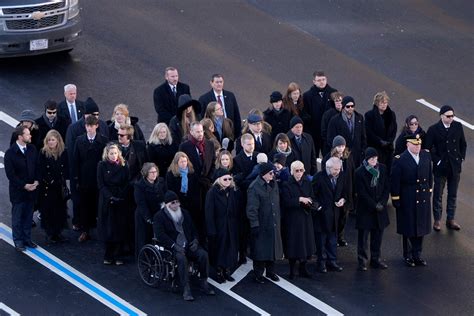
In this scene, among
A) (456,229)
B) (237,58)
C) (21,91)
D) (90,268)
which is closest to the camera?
(90,268)

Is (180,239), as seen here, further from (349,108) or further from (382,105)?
(382,105)

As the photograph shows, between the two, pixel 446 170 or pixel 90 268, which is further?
pixel 446 170

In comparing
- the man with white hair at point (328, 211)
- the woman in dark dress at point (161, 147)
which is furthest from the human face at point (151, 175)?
the man with white hair at point (328, 211)

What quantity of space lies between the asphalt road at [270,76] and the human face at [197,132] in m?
2.24

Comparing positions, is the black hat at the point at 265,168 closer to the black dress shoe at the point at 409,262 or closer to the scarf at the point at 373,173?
the scarf at the point at 373,173

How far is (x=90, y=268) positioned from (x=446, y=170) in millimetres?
6064

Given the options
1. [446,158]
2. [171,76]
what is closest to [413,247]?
[446,158]

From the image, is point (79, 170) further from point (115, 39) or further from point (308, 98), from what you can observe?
point (115, 39)

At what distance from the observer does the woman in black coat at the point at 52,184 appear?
70.7 ft

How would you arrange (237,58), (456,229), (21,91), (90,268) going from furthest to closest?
(237,58) < (21,91) < (456,229) < (90,268)

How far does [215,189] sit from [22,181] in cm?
289

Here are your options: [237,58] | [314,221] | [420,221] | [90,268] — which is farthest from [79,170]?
[237,58]

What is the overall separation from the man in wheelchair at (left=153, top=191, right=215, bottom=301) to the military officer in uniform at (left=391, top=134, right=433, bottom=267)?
3.30 metres

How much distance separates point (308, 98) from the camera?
79.5 feet
